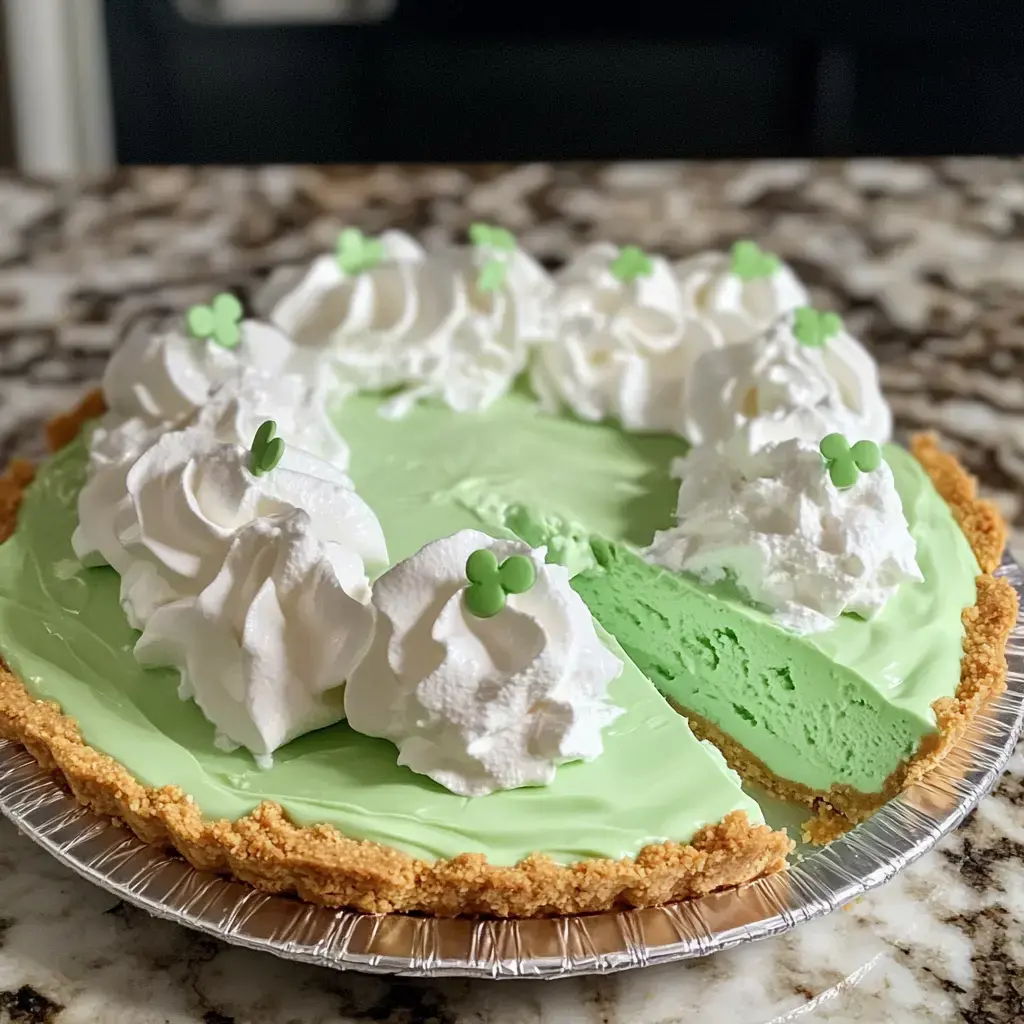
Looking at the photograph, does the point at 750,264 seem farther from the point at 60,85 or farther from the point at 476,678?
the point at 60,85

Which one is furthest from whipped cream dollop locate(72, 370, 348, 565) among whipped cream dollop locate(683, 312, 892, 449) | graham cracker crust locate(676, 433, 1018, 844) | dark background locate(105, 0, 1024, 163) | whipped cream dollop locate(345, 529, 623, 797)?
dark background locate(105, 0, 1024, 163)

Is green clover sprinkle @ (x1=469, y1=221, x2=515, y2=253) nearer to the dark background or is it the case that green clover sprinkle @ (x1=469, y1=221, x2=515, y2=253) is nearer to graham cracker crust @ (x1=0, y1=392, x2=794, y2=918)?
the dark background

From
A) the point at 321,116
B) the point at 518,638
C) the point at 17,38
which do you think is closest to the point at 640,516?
the point at 518,638

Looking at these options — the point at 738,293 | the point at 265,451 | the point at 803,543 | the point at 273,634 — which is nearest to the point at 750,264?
the point at 738,293

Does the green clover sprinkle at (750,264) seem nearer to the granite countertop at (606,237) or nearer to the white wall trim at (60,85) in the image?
the granite countertop at (606,237)

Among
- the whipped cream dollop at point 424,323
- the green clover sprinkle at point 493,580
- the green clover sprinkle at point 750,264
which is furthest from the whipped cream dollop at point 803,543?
the green clover sprinkle at point 750,264
